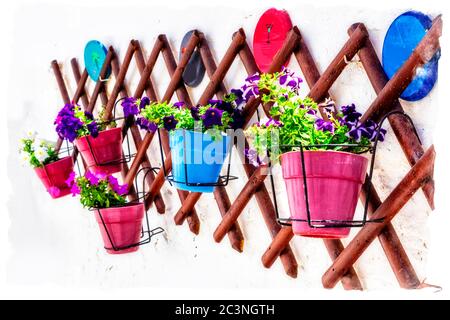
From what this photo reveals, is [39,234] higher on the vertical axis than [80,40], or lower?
lower

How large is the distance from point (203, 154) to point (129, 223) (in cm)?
47

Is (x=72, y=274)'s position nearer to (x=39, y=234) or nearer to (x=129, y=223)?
(x=39, y=234)

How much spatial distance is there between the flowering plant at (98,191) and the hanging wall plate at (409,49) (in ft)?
3.43

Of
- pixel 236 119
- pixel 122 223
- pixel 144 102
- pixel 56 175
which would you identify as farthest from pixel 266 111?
pixel 56 175

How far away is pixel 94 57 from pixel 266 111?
1134mm

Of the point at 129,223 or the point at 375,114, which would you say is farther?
the point at 129,223

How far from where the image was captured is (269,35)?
5.56 feet

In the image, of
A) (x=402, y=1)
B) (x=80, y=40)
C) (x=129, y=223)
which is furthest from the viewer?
(x=80, y=40)

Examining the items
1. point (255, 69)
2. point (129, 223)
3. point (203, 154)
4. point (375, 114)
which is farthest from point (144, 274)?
point (375, 114)

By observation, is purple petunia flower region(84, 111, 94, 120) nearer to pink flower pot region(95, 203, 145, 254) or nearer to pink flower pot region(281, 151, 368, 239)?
pink flower pot region(95, 203, 145, 254)

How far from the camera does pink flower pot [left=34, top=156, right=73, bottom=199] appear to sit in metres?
2.45

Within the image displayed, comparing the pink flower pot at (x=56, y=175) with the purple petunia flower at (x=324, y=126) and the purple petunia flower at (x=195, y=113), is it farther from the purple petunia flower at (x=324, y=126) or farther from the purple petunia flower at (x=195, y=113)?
the purple petunia flower at (x=324, y=126)

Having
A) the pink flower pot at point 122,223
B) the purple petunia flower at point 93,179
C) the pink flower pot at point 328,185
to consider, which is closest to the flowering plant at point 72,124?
the purple petunia flower at point 93,179

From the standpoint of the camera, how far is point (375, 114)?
1.36 metres
